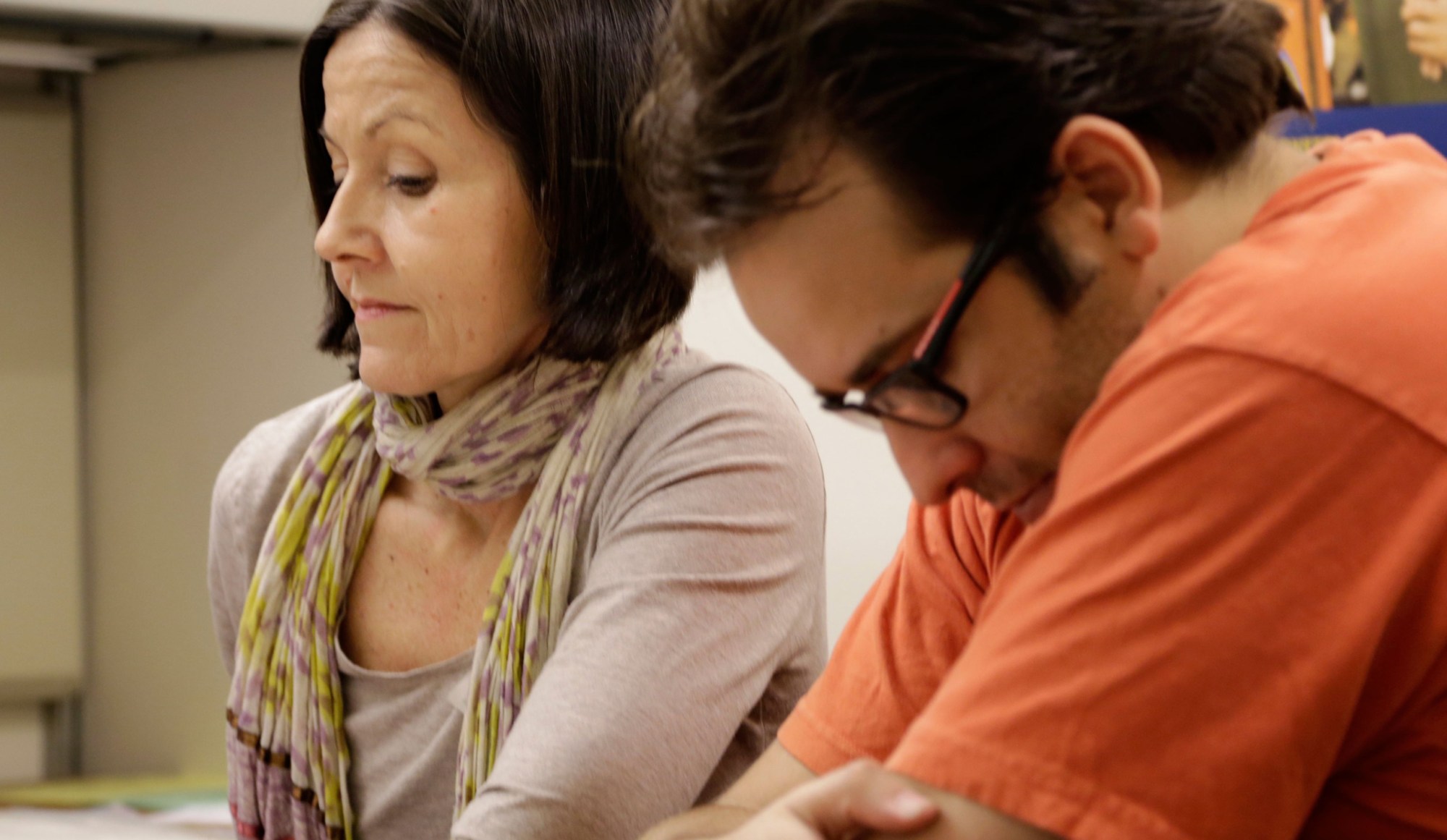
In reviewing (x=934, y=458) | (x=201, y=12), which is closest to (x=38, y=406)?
(x=201, y=12)

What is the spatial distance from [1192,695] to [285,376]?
201 centimetres

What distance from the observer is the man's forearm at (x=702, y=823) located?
916 mm

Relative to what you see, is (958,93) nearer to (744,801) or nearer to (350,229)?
(744,801)

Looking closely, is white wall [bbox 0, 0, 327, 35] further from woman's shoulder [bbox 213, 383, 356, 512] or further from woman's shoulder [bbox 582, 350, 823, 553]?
woman's shoulder [bbox 582, 350, 823, 553]

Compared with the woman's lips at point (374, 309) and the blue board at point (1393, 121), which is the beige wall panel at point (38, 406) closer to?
the woman's lips at point (374, 309)

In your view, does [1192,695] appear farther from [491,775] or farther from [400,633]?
[400,633]

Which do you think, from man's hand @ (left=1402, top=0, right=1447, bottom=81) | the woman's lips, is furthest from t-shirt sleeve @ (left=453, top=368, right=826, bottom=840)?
man's hand @ (left=1402, top=0, right=1447, bottom=81)

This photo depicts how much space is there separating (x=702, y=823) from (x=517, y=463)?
46 centimetres

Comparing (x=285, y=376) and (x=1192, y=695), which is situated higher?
(x=1192, y=695)

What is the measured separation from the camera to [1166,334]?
0.63 m

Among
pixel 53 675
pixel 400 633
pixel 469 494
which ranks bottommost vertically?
pixel 53 675

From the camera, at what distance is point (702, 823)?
93cm

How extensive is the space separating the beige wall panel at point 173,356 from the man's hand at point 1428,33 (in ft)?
5.34

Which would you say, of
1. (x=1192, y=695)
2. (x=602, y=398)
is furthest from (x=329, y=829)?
(x=1192, y=695)
